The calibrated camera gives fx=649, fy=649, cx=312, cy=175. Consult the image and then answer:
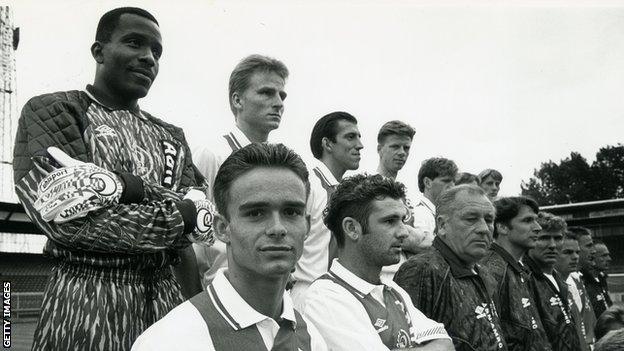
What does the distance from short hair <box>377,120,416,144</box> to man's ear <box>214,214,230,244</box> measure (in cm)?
397

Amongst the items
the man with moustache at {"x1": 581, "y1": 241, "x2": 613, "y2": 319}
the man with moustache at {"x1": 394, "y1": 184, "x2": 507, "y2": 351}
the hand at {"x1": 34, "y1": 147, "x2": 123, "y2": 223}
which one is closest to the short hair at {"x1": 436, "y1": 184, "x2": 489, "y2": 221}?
the man with moustache at {"x1": 394, "y1": 184, "x2": 507, "y2": 351}

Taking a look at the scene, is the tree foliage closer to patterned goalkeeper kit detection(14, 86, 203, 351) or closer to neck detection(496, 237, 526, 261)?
neck detection(496, 237, 526, 261)

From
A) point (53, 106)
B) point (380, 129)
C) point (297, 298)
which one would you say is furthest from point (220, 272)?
point (380, 129)

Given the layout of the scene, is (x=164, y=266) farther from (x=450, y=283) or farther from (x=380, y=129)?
(x=380, y=129)

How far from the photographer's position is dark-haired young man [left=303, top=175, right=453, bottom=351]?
10.2 feet

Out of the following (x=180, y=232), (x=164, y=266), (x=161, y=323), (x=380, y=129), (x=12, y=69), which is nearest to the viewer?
(x=161, y=323)

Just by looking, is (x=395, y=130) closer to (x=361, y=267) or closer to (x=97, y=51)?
(x=361, y=267)

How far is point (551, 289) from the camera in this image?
233 inches

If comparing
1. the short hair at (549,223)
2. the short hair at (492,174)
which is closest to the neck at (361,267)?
the short hair at (549,223)

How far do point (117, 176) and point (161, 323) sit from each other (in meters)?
0.64

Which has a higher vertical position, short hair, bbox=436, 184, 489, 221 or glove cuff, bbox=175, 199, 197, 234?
glove cuff, bbox=175, 199, 197, 234

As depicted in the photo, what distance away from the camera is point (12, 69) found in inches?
164

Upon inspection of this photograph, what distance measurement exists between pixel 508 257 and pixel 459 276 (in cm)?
147

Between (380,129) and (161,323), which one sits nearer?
(161,323)
